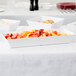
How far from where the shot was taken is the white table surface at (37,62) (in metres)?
1.22

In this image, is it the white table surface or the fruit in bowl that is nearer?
the white table surface

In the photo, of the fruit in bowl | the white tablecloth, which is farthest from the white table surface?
the fruit in bowl

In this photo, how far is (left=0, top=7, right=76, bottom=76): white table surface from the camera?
1217 mm

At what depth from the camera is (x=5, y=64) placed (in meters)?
1.22

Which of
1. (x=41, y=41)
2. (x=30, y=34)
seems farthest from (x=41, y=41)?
(x=30, y=34)

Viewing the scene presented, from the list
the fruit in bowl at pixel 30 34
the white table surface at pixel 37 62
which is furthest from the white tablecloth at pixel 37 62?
the fruit in bowl at pixel 30 34

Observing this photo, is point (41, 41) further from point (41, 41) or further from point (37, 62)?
point (37, 62)

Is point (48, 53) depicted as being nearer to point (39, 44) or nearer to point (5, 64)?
point (39, 44)

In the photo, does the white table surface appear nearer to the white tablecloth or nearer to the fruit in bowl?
the white tablecloth

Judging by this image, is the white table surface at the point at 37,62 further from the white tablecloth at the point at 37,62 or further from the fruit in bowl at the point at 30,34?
the fruit in bowl at the point at 30,34

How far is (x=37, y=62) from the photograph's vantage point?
123cm

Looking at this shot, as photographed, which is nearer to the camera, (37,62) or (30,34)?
(37,62)

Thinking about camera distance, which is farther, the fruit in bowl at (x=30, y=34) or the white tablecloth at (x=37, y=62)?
the fruit in bowl at (x=30, y=34)

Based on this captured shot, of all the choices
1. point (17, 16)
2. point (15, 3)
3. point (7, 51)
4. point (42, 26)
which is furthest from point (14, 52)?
point (15, 3)
